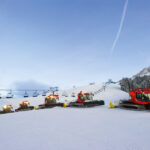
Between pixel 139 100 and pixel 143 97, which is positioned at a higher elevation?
pixel 143 97

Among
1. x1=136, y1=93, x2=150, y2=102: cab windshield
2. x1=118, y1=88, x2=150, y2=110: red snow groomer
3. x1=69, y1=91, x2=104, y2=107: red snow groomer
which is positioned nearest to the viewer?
x1=118, y1=88, x2=150, y2=110: red snow groomer

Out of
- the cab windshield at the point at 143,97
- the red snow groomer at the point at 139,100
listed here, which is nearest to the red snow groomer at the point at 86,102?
the red snow groomer at the point at 139,100

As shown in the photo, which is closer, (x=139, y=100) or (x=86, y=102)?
(x=139, y=100)

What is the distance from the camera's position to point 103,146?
136 inches

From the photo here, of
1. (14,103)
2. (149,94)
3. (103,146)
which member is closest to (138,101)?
(149,94)

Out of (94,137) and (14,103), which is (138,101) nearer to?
(94,137)

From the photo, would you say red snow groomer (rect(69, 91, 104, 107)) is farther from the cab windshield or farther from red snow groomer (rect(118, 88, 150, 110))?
the cab windshield

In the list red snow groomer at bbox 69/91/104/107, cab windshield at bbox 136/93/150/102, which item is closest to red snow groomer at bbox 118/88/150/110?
cab windshield at bbox 136/93/150/102

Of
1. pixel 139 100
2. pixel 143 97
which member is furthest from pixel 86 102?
pixel 143 97

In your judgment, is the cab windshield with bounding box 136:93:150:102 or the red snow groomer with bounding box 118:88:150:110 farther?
the cab windshield with bounding box 136:93:150:102

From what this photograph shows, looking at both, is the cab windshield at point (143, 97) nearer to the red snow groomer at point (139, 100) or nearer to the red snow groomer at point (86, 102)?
the red snow groomer at point (139, 100)

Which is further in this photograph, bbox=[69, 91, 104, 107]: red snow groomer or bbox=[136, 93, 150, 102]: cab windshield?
bbox=[69, 91, 104, 107]: red snow groomer

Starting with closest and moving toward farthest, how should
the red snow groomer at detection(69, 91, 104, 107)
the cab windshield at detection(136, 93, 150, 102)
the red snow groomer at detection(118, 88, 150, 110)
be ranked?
the red snow groomer at detection(118, 88, 150, 110) → the cab windshield at detection(136, 93, 150, 102) → the red snow groomer at detection(69, 91, 104, 107)

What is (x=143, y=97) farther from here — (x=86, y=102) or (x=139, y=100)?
(x=86, y=102)
